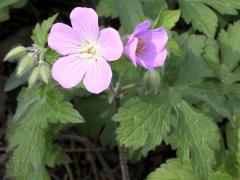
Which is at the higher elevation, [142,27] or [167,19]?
[142,27]

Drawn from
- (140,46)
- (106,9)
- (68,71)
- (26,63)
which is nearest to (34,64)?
(26,63)

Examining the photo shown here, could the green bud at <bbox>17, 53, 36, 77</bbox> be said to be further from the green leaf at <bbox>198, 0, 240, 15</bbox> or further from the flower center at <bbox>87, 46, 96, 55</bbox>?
the green leaf at <bbox>198, 0, 240, 15</bbox>

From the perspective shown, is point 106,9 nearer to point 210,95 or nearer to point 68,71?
point 210,95

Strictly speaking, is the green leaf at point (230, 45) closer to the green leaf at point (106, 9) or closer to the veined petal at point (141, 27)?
the green leaf at point (106, 9)

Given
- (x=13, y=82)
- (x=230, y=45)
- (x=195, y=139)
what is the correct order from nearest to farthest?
(x=195, y=139) < (x=230, y=45) < (x=13, y=82)

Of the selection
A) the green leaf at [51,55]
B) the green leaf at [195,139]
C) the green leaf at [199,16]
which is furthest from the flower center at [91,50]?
the green leaf at [199,16]

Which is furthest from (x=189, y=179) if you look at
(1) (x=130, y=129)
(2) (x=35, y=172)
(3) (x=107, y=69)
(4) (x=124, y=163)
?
(3) (x=107, y=69)

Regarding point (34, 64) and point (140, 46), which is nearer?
point (140, 46)
